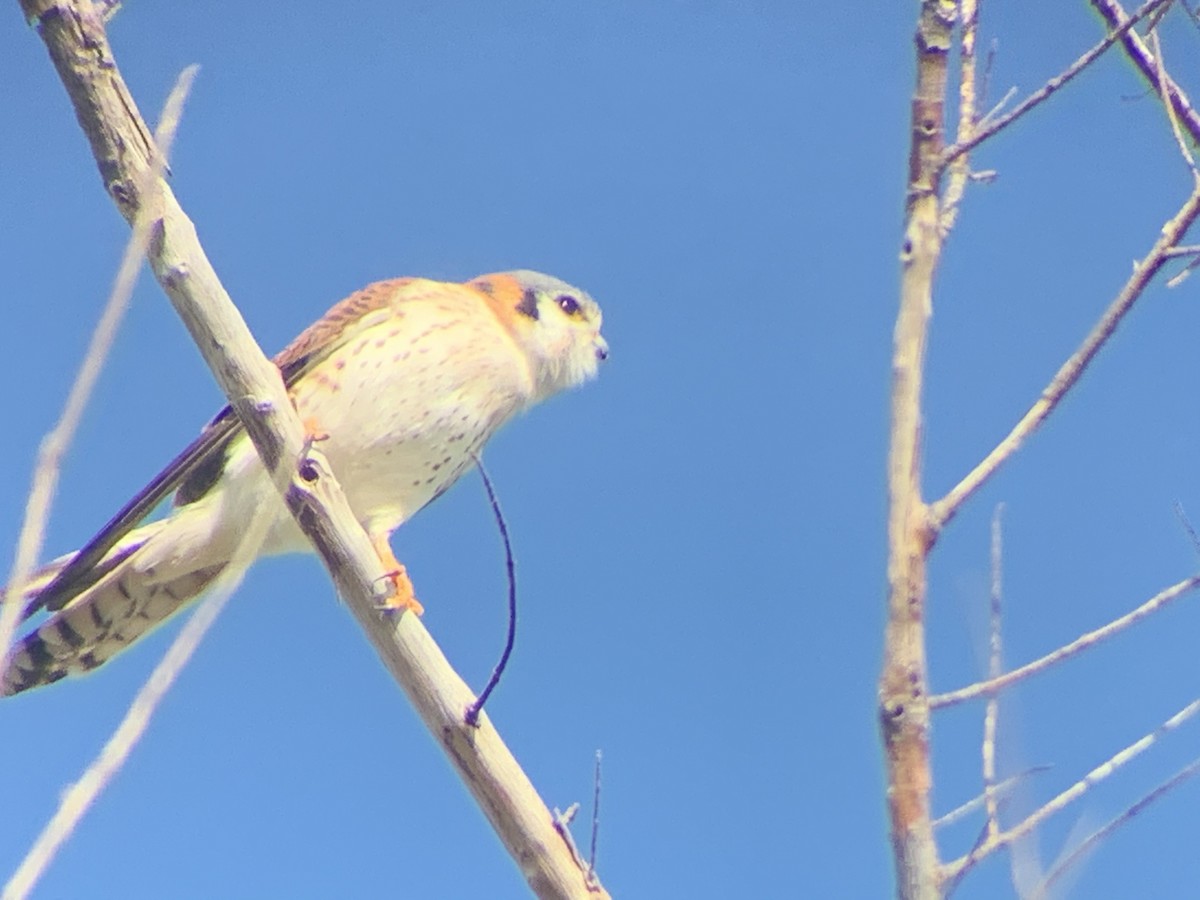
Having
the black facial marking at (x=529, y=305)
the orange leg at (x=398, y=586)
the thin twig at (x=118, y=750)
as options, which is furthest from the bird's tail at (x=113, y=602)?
the thin twig at (x=118, y=750)

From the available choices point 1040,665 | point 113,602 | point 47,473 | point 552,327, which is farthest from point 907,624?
point 552,327

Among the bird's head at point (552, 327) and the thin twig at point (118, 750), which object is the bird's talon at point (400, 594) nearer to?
the thin twig at point (118, 750)

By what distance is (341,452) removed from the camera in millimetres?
3537

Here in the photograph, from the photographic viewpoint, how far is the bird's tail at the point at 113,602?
3.23 m

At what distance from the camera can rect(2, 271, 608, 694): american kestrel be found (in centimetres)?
328

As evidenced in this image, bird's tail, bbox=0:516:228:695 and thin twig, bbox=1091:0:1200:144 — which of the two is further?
bird's tail, bbox=0:516:228:695

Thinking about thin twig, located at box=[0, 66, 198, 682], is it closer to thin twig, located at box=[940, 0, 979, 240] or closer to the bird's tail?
thin twig, located at box=[940, 0, 979, 240]

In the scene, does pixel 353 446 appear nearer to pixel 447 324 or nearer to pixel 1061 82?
pixel 447 324

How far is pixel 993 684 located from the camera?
64.2 inches

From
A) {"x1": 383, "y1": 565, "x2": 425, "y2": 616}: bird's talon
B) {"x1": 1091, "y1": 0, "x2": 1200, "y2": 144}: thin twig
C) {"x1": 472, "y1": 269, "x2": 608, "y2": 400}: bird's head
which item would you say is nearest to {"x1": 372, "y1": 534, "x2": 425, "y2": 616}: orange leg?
{"x1": 383, "y1": 565, "x2": 425, "y2": 616}: bird's talon

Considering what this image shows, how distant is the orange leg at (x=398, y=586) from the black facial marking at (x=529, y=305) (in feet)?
3.56

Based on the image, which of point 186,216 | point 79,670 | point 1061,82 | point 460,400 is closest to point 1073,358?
point 1061,82

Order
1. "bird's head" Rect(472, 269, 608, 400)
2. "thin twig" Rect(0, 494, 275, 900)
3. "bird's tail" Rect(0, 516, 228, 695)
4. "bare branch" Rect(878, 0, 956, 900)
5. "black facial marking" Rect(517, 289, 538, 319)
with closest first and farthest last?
"thin twig" Rect(0, 494, 275, 900), "bare branch" Rect(878, 0, 956, 900), "bird's tail" Rect(0, 516, 228, 695), "bird's head" Rect(472, 269, 608, 400), "black facial marking" Rect(517, 289, 538, 319)

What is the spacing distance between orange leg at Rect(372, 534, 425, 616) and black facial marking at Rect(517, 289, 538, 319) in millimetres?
1084
